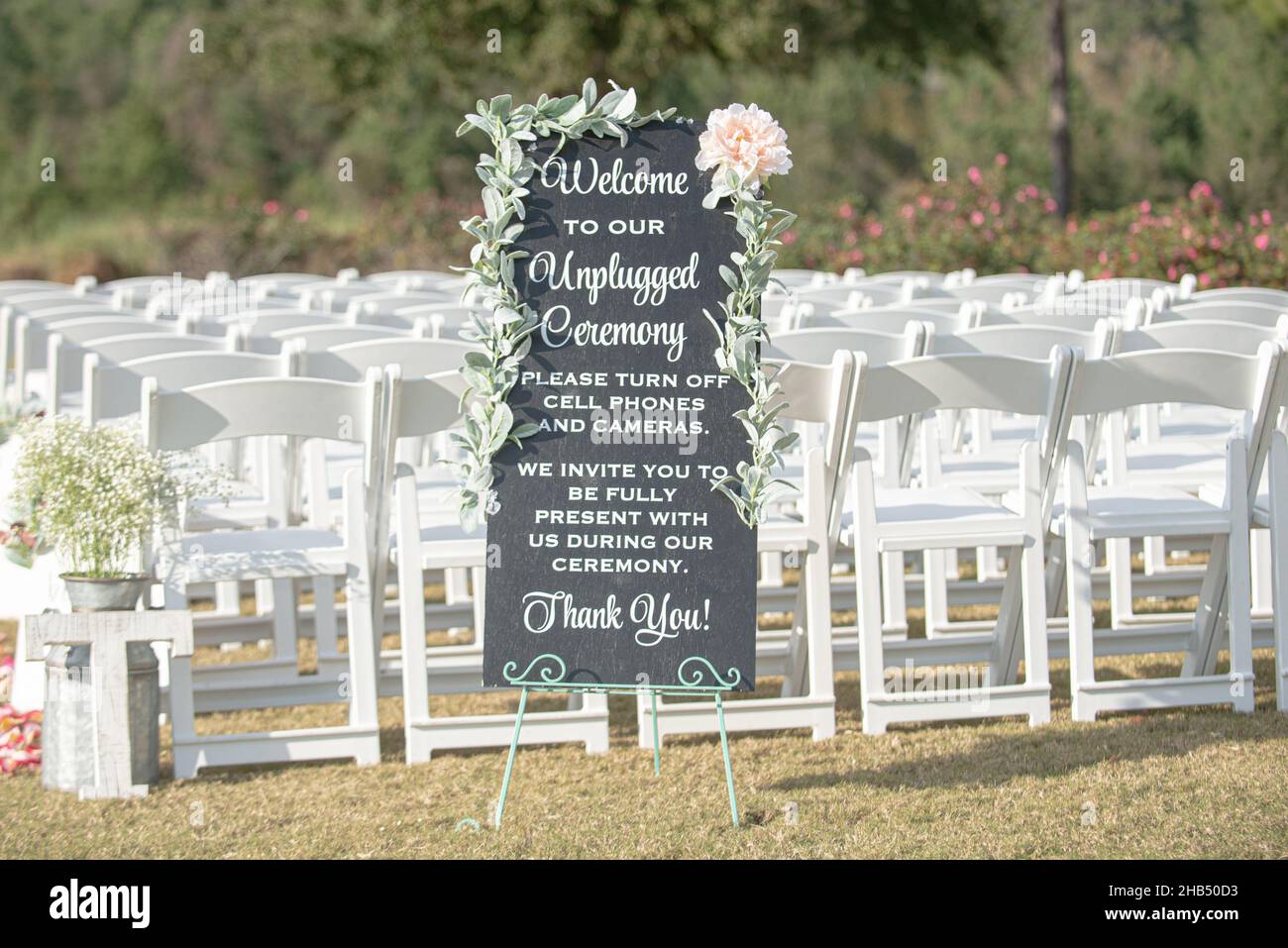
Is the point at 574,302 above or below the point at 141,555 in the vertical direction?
above

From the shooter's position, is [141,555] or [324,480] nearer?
[141,555]

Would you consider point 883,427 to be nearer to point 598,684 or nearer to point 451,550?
point 451,550

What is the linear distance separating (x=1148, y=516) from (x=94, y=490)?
2604mm

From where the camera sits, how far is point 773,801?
12.9ft

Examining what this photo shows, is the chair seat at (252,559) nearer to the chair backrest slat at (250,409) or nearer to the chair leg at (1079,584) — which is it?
the chair backrest slat at (250,409)

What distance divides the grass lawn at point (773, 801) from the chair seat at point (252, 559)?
0.50m

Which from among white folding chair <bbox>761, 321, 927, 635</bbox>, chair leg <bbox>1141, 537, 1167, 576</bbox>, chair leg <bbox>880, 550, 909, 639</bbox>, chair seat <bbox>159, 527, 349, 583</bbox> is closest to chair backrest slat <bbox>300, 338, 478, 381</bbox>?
chair seat <bbox>159, 527, 349, 583</bbox>

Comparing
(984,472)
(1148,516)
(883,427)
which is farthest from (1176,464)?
(1148,516)

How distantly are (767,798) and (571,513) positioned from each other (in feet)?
2.61

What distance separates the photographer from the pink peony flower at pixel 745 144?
12.1 feet

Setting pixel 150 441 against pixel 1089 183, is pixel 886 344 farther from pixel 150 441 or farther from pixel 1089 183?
pixel 1089 183

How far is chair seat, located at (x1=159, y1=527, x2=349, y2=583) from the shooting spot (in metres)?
4.21

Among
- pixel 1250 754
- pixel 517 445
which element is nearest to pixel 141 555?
pixel 517 445

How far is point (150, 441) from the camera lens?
4145 millimetres
